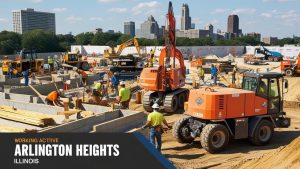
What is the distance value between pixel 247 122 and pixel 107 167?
624 cm

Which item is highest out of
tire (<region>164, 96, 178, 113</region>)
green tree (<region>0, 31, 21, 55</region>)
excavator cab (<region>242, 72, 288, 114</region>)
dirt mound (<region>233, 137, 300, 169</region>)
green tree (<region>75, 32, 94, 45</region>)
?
green tree (<region>75, 32, 94, 45</region>)

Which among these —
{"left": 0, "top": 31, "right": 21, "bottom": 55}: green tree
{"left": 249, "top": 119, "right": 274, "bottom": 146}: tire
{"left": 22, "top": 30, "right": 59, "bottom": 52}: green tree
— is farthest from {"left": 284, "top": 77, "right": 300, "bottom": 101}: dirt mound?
{"left": 22, "top": 30, "right": 59, "bottom": 52}: green tree

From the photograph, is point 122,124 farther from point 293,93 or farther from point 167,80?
point 293,93

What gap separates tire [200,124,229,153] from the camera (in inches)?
433

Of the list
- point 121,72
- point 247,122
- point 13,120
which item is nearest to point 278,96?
point 247,122

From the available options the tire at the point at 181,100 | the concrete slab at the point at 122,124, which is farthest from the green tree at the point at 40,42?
the concrete slab at the point at 122,124

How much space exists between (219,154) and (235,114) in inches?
51.9

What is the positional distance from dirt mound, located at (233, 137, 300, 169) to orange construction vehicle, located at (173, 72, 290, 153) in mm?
1740

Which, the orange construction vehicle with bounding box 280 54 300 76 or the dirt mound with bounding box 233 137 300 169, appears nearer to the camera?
the dirt mound with bounding box 233 137 300 169

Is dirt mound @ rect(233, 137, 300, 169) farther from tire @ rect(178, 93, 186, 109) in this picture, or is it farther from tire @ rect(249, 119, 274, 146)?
tire @ rect(178, 93, 186, 109)

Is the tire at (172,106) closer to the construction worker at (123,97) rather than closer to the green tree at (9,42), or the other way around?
the construction worker at (123,97)

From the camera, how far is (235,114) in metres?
11.5

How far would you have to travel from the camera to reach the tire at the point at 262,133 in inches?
463

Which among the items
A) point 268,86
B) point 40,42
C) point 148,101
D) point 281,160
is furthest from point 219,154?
point 40,42
